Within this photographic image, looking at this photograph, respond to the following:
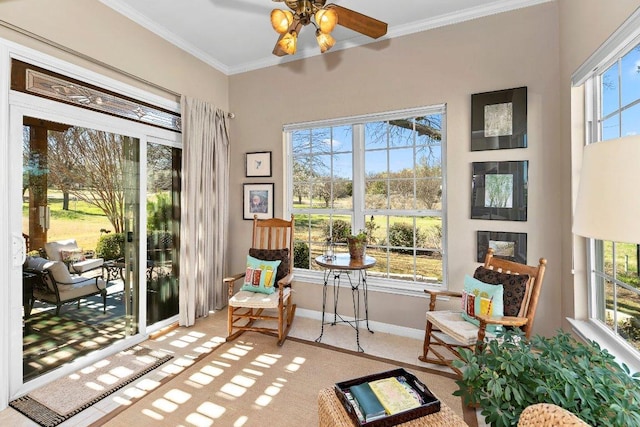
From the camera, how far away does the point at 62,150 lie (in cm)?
237

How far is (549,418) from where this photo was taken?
0.93 metres

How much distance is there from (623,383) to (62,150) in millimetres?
3579

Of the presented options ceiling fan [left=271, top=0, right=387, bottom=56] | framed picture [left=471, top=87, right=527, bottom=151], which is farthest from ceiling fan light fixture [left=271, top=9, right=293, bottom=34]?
framed picture [left=471, top=87, right=527, bottom=151]

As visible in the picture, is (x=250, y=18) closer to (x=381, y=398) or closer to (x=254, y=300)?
(x=254, y=300)

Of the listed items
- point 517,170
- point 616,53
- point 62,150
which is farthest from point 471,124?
point 62,150

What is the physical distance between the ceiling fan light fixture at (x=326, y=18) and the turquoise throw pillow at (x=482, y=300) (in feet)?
6.85

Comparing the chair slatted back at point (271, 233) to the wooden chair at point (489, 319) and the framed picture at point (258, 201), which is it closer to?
the framed picture at point (258, 201)

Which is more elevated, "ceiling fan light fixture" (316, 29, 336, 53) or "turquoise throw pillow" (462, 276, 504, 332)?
"ceiling fan light fixture" (316, 29, 336, 53)

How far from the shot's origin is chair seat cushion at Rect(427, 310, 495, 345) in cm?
210

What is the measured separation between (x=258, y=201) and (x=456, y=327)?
A: 8.47 feet

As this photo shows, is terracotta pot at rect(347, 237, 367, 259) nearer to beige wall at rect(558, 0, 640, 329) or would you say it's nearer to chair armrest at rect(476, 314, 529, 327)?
chair armrest at rect(476, 314, 529, 327)

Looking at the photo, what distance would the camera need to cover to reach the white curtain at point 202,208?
10.8 ft

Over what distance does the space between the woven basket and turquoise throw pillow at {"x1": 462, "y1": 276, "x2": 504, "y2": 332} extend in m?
1.19

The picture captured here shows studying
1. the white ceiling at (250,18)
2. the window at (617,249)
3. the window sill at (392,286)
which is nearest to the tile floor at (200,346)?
the window sill at (392,286)
